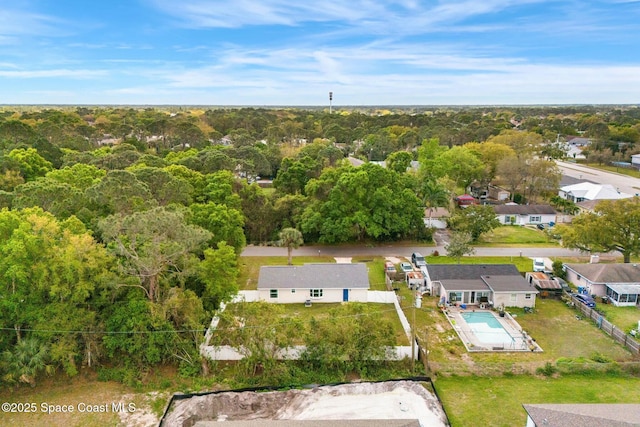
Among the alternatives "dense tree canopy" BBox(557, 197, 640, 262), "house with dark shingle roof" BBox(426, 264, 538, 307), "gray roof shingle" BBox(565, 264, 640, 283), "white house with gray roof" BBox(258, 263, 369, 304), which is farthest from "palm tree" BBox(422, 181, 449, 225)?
"white house with gray roof" BBox(258, 263, 369, 304)

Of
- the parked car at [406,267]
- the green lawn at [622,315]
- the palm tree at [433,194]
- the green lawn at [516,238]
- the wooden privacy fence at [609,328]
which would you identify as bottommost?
the green lawn at [622,315]

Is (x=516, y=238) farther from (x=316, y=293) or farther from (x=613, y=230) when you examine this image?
(x=316, y=293)

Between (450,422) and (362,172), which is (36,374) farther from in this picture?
(362,172)

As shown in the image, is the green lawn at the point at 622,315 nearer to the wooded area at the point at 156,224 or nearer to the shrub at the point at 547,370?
the shrub at the point at 547,370

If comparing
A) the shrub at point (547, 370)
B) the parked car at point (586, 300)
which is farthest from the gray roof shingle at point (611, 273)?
the shrub at point (547, 370)

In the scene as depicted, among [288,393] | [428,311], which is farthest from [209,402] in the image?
[428,311]

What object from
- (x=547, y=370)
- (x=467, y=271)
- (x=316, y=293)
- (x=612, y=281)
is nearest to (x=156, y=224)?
(x=316, y=293)
